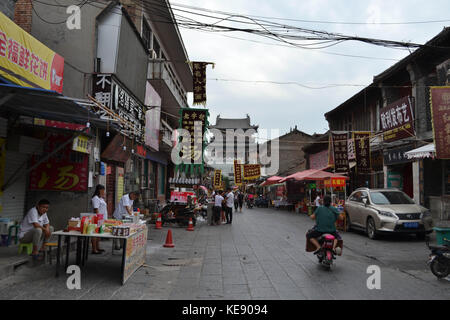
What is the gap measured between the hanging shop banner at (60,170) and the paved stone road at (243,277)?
202 centimetres

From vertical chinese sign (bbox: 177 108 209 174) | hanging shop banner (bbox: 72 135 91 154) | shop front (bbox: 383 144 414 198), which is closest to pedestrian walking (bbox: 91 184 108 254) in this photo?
hanging shop banner (bbox: 72 135 91 154)

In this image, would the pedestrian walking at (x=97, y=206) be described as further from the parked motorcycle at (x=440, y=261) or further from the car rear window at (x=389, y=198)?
the car rear window at (x=389, y=198)

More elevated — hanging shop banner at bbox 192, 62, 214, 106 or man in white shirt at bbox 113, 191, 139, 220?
hanging shop banner at bbox 192, 62, 214, 106

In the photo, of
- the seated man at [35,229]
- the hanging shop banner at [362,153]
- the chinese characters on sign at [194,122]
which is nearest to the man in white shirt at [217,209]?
the chinese characters on sign at [194,122]

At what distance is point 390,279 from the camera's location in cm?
639

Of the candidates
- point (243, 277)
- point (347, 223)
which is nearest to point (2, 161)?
point (243, 277)

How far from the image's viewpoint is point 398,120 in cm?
1692

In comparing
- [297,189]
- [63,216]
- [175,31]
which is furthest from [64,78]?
[297,189]

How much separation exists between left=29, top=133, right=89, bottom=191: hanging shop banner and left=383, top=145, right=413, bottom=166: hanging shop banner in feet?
46.8

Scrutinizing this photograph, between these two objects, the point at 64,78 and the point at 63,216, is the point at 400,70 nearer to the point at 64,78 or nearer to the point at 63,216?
the point at 64,78

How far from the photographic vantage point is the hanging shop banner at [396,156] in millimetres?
16609

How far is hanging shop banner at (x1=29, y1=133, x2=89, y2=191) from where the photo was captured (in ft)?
30.5

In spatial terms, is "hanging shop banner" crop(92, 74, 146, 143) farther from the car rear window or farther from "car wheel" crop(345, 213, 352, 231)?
"car wheel" crop(345, 213, 352, 231)
